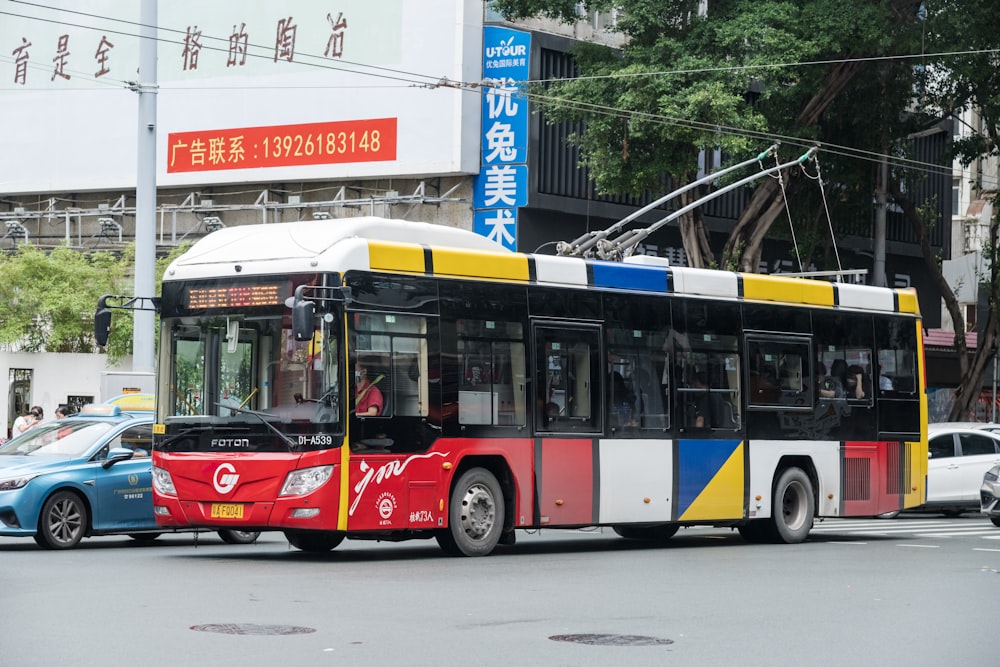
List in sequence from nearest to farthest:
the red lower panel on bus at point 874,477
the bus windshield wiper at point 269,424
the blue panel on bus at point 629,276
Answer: the bus windshield wiper at point 269,424
the blue panel on bus at point 629,276
the red lower panel on bus at point 874,477

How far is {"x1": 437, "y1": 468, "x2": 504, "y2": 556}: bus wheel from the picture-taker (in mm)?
16484

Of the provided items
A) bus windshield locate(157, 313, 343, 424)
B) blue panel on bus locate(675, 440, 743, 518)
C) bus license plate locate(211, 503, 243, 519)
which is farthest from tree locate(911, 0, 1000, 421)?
bus license plate locate(211, 503, 243, 519)

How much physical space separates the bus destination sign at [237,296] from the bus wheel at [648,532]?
22.2 feet

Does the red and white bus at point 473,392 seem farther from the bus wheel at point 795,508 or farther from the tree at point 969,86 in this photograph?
the tree at point 969,86

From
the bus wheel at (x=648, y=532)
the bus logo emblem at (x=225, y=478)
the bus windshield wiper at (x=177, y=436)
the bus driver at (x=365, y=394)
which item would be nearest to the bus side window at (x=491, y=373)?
the bus driver at (x=365, y=394)

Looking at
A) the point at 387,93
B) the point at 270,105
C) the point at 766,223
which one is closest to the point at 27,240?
the point at 270,105

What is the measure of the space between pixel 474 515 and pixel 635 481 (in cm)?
247

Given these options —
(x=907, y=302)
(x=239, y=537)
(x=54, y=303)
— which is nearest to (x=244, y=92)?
(x=54, y=303)

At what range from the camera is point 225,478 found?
615 inches

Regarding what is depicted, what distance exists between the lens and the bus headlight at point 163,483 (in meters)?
16.0

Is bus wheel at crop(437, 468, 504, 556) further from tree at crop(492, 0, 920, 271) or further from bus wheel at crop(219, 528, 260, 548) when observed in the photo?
tree at crop(492, 0, 920, 271)

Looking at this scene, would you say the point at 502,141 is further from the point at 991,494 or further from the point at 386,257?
the point at 386,257

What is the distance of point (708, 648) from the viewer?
32.3 feet

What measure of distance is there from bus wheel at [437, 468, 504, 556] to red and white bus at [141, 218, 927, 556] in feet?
0.09
